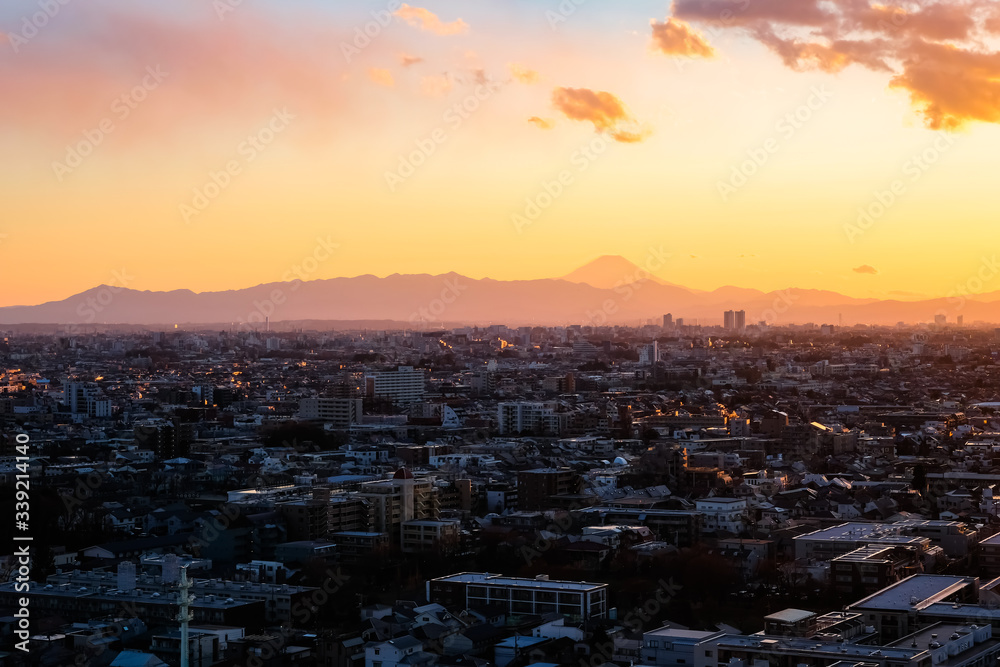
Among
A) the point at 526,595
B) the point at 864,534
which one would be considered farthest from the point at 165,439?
the point at 526,595

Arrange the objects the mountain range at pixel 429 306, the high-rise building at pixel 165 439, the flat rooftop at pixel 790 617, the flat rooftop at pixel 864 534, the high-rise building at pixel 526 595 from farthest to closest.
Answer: the mountain range at pixel 429 306, the high-rise building at pixel 165 439, the flat rooftop at pixel 864 534, the high-rise building at pixel 526 595, the flat rooftop at pixel 790 617

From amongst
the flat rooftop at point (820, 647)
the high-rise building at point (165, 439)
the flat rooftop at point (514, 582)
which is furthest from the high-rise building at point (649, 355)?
the flat rooftop at point (820, 647)

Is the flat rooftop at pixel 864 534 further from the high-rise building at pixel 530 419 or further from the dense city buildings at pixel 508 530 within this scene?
the high-rise building at pixel 530 419

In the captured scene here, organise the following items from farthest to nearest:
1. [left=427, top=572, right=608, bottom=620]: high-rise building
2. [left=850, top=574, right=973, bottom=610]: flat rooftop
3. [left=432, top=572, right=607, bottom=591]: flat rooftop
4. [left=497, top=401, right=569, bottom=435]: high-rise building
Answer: [left=497, top=401, right=569, bottom=435]: high-rise building < [left=432, top=572, right=607, bottom=591]: flat rooftop < [left=427, top=572, right=608, bottom=620]: high-rise building < [left=850, top=574, right=973, bottom=610]: flat rooftop

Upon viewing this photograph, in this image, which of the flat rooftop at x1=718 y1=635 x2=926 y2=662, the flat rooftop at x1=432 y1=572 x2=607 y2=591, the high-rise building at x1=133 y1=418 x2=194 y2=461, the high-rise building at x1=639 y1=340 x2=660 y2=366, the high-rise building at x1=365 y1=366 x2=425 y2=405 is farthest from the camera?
the high-rise building at x1=639 y1=340 x2=660 y2=366

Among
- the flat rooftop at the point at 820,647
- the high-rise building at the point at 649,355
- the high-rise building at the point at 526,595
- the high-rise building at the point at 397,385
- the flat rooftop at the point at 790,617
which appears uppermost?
the high-rise building at the point at 649,355

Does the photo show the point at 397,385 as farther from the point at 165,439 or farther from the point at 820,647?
the point at 820,647

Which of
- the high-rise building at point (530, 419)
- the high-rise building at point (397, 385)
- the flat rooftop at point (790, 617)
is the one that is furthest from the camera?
the high-rise building at point (397, 385)

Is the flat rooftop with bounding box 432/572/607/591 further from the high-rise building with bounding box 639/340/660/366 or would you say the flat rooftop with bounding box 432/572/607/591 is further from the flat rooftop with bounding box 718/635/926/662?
the high-rise building with bounding box 639/340/660/366

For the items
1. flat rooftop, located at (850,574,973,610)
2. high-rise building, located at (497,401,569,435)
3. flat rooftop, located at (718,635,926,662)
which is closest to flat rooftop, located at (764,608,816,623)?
flat rooftop, located at (718,635,926,662)
